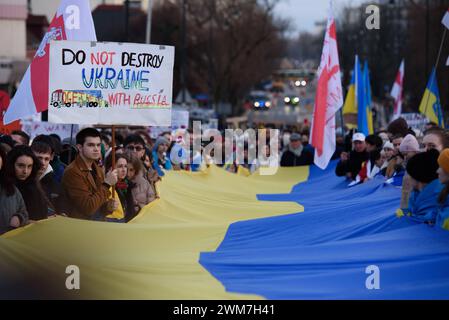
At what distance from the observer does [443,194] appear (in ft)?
28.1

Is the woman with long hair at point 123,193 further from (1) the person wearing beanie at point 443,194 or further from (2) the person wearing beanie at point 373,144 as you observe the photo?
(2) the person wearing beanie at point 373,144

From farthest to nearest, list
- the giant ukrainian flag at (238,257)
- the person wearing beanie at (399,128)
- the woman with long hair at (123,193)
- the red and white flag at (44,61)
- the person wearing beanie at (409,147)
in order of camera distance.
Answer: the person wearing beanie at (399,128)
the red and white flag at (44,61)
the person wearing beanie at (409,147)
the woman with long hair at (123,193)
the giant ukrainian flag at (238,257)

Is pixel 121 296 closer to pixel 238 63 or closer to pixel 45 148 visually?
pixel 45 148

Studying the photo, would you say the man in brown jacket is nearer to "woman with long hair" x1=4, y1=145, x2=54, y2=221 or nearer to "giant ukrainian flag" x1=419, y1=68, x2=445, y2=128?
"woman with long hair" x1=4, y1=145, x2=54, y2=221

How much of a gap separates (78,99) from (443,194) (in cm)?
406

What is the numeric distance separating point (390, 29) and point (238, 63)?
61.1ft

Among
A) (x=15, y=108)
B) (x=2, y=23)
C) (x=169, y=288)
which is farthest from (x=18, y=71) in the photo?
(x=169, y=288)

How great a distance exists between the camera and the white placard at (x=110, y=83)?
1084 cm

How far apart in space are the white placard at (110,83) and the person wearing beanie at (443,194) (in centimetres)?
361

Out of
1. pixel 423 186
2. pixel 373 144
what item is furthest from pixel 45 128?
pixel 423 186

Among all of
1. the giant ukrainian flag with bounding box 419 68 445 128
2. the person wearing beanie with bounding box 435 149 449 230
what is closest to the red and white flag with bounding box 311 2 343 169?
the giant ukrainian flag with bounding box 419 68 445 128

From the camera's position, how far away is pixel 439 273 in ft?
25.6

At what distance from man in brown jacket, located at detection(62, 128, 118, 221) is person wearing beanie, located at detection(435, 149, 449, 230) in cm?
325

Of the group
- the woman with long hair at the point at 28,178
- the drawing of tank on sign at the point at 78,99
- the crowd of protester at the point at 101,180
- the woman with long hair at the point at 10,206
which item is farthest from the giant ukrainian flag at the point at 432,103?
the woman with long hair at the point at 10,206
